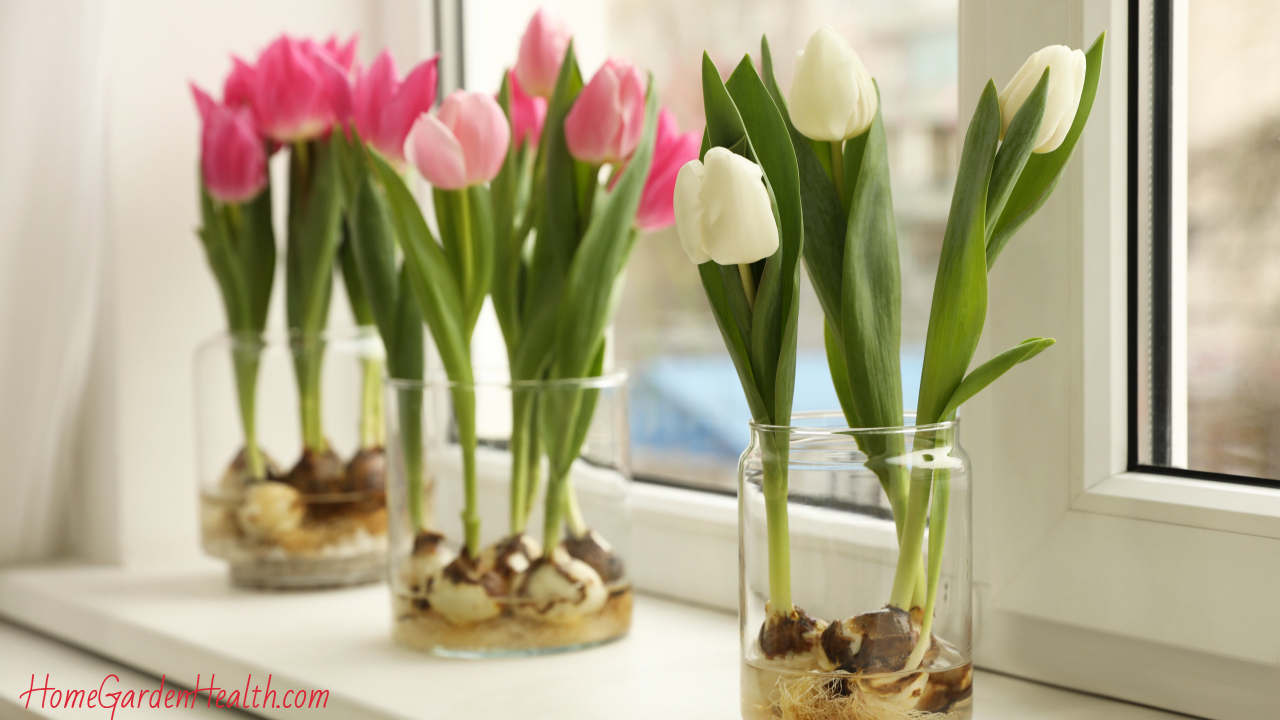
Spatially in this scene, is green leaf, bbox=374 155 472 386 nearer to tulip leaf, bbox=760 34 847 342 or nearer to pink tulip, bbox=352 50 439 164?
pink tulip, bbox=352 50 439 164

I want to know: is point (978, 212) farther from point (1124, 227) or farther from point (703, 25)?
point (703, 25)

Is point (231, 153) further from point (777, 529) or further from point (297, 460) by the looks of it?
point (777, 529)

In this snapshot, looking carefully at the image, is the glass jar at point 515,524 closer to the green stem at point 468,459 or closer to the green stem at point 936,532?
the green stem at point 468,459

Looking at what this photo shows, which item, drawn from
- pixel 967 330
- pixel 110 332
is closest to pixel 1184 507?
pixel 967 330

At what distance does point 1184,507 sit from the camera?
0.53 meters

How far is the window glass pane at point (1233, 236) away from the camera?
0.54 metres

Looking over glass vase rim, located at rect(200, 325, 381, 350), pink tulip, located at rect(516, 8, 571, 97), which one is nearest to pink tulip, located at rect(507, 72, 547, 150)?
pink tulip, located at rect(516, 8, 571, 97)

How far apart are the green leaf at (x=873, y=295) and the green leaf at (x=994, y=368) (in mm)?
24

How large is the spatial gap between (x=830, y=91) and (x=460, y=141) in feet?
0.81

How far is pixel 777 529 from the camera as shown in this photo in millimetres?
500

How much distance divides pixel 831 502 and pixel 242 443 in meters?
0.63

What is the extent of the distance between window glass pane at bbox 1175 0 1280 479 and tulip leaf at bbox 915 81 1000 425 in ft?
0.56

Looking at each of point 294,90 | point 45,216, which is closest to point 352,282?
point 294,90

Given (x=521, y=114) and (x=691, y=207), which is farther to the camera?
(x=521, y=114)
